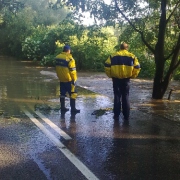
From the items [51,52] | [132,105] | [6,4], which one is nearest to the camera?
[132,105]

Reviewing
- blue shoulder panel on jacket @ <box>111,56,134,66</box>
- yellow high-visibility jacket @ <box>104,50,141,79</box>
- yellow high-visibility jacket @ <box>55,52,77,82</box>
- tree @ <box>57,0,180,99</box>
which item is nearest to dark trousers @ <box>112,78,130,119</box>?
yellow high-visibility jacket @ <box>104,50,141,79</box>

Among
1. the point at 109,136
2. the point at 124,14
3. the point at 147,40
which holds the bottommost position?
the point at 109,136

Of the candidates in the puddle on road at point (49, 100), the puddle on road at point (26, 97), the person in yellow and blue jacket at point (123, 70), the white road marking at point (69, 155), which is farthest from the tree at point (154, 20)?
the white road marking at point (69, 155)

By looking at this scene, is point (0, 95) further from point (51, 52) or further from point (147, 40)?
point (51, 52)

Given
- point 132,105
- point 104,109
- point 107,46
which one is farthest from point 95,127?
point 107,46

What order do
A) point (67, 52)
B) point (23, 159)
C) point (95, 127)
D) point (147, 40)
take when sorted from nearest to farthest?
point (23, 159)
point (95, 127)
point (67, 52)
point (147, 40)

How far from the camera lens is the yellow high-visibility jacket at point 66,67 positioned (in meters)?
8.92

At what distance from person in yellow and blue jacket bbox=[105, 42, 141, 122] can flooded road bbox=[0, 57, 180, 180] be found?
1.93 feet

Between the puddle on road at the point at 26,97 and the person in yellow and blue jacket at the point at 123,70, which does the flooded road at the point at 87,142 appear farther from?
the person in yellow and blue jacket at the point at 123,70

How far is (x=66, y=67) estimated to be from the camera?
29.4 feet

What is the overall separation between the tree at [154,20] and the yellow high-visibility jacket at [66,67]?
10.4 ft

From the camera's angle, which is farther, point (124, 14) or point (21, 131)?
point (124, 14)

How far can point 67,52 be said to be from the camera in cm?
902

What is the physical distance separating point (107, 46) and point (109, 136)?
1905 cm
